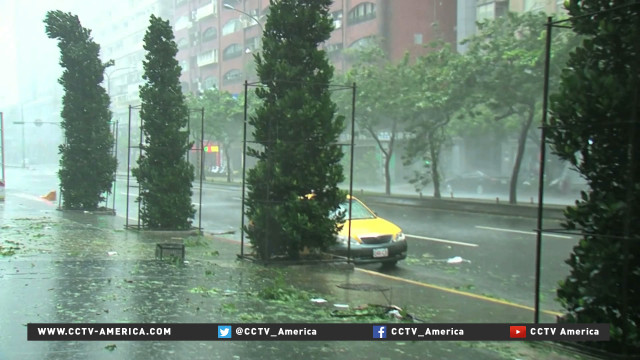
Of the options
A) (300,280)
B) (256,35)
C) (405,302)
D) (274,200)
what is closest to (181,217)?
(274,200)

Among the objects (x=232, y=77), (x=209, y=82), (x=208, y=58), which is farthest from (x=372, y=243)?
(x=209, y=82)

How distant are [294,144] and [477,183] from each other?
109 ft

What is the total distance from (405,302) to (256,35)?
61.6 metres

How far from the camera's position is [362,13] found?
2073 inches

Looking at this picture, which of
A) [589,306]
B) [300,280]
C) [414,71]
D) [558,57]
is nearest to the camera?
[589,306]

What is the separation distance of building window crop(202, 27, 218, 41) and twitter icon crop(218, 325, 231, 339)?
75.5m

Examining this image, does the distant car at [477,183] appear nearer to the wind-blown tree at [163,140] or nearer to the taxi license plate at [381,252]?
the wind-blown tree at [163,140]

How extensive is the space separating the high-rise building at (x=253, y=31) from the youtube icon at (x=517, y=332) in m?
23.1

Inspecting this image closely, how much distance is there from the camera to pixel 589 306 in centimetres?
525

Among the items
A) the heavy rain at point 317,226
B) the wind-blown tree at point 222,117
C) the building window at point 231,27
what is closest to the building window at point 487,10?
the heavy rain at point 317,226

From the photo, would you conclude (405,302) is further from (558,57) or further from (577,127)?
(558,57)

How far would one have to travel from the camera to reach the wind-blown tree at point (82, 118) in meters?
19.3

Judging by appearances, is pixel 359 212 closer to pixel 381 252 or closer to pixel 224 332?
pixel 381 252

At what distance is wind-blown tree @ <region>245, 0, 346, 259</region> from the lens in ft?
32.5
